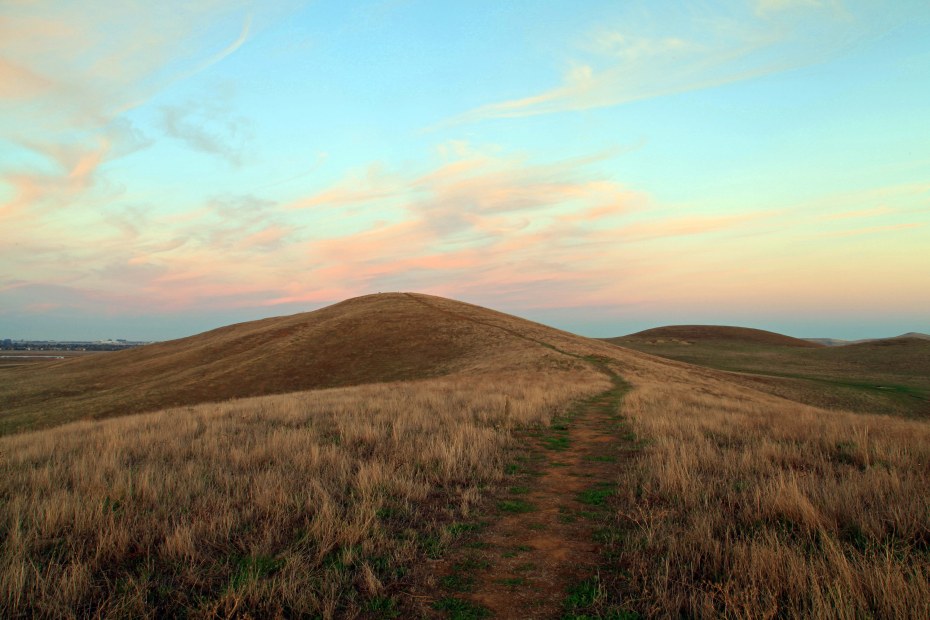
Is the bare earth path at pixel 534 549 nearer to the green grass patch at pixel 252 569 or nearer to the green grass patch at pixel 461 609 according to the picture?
the green grass patch at pixel 461 609

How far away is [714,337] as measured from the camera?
96062mm

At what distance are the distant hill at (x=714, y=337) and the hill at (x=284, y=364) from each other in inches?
1926

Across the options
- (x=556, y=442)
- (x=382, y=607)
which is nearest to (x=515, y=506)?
(x=382, y=607)

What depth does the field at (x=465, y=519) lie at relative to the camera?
13.0 feet

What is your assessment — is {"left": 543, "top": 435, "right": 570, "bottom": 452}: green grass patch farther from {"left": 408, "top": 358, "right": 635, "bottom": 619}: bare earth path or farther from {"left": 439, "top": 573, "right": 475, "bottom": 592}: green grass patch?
{"left": 439, "top": 573, "right": 475, "bottom": 592}: green grass patch

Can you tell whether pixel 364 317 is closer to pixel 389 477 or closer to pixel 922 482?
pixel 389 477

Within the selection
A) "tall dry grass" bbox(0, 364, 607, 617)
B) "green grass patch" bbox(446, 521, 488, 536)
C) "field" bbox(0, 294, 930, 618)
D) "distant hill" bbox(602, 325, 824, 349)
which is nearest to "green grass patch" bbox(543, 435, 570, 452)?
"field" bbox(0, 294, 930, 618)

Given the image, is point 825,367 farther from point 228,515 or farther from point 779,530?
point 228,515

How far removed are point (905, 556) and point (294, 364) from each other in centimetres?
4370

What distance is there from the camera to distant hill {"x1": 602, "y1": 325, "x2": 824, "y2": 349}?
9138 cm

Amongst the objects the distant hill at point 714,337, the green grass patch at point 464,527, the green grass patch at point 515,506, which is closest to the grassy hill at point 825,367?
the distant hill at point 714,337

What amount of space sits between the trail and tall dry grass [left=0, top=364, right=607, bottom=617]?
51 cm

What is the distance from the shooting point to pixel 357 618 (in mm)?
3908

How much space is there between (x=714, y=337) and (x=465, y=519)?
106 m
